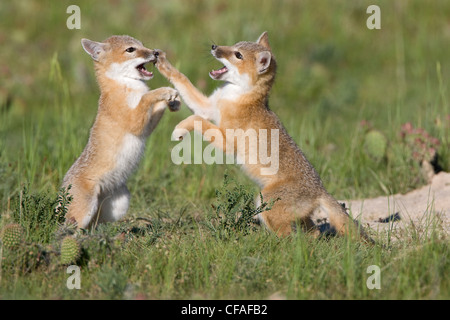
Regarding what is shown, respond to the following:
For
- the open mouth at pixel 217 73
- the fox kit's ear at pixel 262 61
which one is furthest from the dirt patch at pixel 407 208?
the open mouth at pixel 217 73

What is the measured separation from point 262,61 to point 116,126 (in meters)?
1.51

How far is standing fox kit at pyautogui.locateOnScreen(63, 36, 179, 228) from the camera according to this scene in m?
5.77

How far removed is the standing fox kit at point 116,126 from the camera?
5.77 m

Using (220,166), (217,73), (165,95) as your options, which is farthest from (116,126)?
(220,166)

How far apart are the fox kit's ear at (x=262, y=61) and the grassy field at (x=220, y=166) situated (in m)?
1.19

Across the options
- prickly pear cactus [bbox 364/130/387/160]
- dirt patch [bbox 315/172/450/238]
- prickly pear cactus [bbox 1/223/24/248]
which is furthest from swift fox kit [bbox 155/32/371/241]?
prickly pear cactus [bbox 364/130/387/160]

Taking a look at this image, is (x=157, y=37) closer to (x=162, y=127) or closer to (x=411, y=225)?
(x=162, y=127)

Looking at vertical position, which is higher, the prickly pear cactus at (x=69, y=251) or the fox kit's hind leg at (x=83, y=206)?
the fox kit's hind leg at (x=83, y=206)

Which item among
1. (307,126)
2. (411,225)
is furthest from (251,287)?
(307,126)

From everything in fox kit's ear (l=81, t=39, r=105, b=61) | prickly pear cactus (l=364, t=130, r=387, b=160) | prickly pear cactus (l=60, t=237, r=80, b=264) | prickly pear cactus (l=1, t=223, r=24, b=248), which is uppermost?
fox kit's ear (l=81, t=39, r=105, b=61)

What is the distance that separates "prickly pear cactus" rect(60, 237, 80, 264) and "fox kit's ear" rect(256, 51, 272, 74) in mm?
2473

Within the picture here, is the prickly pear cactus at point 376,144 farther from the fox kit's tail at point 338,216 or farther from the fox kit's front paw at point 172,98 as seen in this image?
the fox kit's front paw at point 172,98

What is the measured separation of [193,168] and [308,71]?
181 inches

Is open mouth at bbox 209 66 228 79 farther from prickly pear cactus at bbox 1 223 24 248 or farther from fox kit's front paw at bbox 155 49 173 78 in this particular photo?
prickly pear cactus at bbox 1 223 24 248
